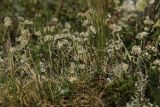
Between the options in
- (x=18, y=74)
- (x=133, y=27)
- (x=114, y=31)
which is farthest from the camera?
(x=133, y=27)

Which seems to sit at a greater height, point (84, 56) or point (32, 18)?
point (32, 18)

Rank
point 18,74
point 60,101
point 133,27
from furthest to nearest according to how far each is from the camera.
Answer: point 133,27 < point 18,74 < point 60,101

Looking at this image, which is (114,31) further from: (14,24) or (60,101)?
(14,24)

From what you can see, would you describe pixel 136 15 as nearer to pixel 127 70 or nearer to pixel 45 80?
pixel 127 70

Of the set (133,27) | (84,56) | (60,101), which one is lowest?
(60,101)

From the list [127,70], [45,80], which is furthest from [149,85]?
[45,80]

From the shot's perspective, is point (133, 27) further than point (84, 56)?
Yes
